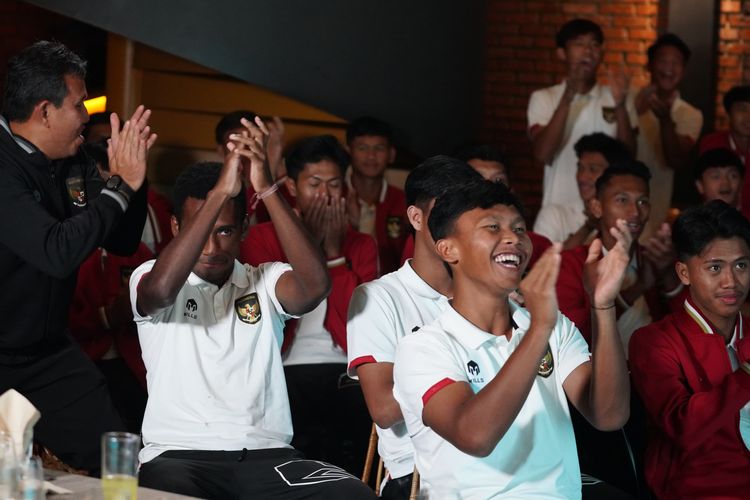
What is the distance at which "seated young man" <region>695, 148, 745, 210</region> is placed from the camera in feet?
15.3

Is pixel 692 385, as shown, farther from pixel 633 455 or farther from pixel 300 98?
pixel 300 98

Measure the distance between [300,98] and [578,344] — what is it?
2.92 meters

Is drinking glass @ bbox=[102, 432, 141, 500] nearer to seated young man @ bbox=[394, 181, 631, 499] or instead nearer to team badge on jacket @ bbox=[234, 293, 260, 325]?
seated young man @ bbox=[394, 181, 631, 499]

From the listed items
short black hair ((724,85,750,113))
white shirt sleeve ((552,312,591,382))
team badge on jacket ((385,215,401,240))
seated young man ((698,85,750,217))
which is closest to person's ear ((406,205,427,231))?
white shirt sleeve ((552,312,591,382))

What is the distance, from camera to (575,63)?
521cm

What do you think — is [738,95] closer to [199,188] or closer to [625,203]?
[625,203]

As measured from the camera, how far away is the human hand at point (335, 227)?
12.7 ft

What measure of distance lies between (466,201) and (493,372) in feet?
1.26

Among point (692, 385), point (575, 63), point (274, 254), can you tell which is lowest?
point (692, 385)

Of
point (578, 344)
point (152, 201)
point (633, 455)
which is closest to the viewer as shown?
point (578, 344)

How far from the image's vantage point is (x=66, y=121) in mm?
2920

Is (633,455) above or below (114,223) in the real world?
below

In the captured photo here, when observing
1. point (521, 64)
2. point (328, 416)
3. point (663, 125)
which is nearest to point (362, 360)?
point (328, 416)

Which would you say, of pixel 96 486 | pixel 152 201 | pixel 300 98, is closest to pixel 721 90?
pixel 300 98
